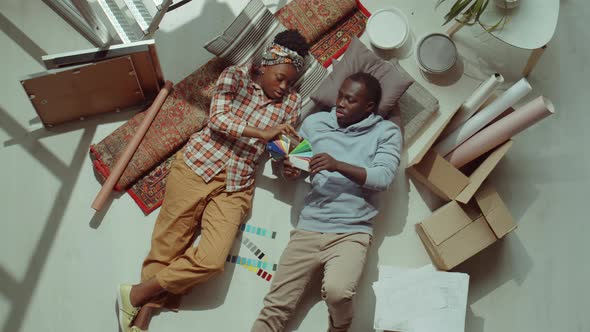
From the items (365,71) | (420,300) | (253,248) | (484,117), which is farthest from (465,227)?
(253,248)

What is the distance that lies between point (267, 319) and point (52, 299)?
98 cm

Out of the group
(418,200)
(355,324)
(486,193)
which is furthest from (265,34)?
(355,324)

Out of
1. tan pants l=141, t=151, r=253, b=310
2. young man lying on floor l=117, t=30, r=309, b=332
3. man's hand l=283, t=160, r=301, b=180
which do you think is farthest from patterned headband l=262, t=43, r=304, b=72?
tan pants l=141, t=151, r=253, b=310

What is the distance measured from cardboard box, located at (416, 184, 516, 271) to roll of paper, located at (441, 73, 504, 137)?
329 mm

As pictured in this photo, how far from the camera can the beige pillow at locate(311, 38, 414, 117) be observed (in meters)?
2.57

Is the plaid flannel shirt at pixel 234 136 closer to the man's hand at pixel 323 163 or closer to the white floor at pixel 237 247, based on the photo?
the white floor at pixel 237 247

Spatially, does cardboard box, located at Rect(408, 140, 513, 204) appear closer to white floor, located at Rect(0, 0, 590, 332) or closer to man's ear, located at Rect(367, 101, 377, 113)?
white floor, located at Rect(0, 0, 590, 332)

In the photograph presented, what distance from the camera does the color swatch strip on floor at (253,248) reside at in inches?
101

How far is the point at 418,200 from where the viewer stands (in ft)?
8.87

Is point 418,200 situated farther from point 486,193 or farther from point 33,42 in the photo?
point 33,42

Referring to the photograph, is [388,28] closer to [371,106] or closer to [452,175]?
[371,106]

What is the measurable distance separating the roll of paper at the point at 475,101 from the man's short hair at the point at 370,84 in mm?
393

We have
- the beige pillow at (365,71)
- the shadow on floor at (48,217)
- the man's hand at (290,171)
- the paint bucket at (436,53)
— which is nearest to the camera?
the shadow on floor at (48,217)

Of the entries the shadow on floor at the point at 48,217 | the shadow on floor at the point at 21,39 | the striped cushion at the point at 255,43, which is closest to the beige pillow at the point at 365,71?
the striped cushion at the point at 255,43
